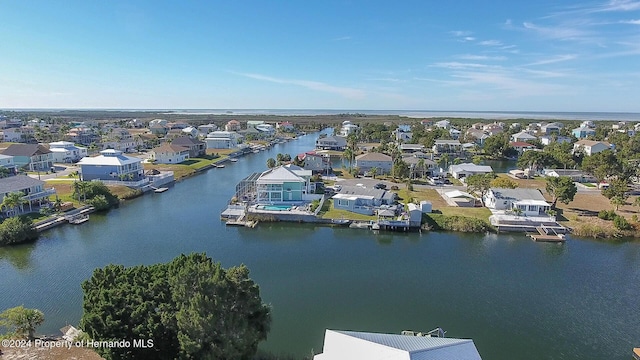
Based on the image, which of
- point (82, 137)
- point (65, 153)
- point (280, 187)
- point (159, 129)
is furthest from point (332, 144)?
point (159, 129)

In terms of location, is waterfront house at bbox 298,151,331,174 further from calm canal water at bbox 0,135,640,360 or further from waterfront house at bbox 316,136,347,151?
waterfront house at bbox 316,136,347,151

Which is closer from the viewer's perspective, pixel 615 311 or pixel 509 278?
pixel 615 311

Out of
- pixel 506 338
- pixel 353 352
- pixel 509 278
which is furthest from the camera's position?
pixel 509 278

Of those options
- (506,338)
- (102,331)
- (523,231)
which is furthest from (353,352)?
(523,231)

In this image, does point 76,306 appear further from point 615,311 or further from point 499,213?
point 499,213

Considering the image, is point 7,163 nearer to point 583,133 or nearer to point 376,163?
point 376,163

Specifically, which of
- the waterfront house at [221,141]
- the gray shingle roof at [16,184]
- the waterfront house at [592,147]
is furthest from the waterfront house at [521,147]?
the gray shingle roof at [16,184]
